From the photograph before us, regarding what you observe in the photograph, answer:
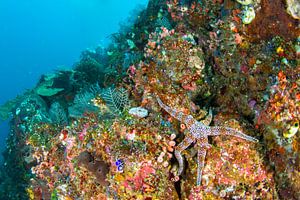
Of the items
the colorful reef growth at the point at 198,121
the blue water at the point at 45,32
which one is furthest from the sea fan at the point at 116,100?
the blue water at the point at 45,32

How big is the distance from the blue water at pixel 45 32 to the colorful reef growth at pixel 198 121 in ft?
117

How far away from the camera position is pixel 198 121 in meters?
4.65

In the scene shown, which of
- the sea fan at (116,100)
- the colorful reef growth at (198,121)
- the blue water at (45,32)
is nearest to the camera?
the colorful reef growth at (198,121)

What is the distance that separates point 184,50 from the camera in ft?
18.7

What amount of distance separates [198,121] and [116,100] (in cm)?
179

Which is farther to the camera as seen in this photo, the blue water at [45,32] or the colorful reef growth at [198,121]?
the blue water at [45,32]

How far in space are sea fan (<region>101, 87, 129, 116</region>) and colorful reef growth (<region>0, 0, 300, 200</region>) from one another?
0.02 m

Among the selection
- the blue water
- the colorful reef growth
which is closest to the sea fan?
the colorful reef growth

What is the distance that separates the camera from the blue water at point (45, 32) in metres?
65.1

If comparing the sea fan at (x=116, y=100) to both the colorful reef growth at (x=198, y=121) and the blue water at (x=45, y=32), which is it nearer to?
the colorful reef growth at (x=198, y=121)

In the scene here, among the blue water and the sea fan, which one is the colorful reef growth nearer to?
the sea fan

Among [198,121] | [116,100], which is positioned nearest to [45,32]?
[116,100]

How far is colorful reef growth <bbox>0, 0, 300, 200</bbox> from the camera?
175 inches

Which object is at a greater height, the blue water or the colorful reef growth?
the blue water
